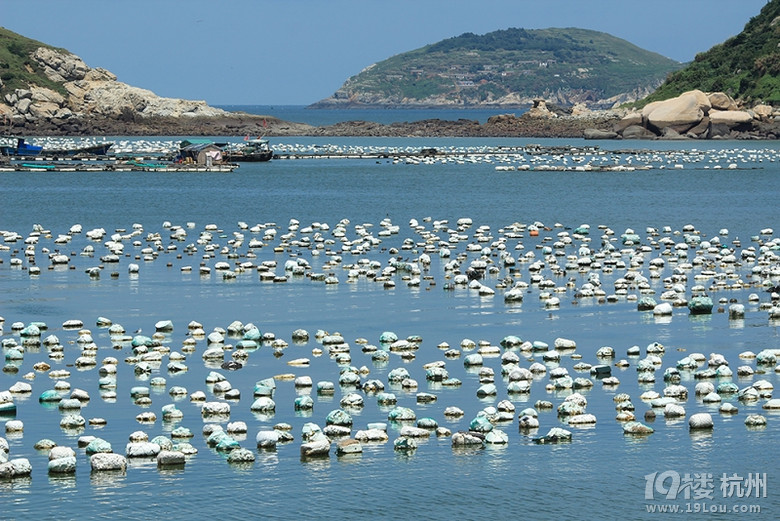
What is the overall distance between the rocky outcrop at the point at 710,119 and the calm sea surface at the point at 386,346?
8909 centimetres

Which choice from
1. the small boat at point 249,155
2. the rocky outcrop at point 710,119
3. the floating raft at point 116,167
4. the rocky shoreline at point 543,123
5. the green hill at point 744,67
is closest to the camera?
the floating raft at point 116,167

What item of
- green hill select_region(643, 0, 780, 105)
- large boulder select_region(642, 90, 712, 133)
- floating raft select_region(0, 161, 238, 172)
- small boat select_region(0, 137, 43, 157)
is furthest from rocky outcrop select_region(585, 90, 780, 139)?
small boat select_region(0, 137, 43, 157)

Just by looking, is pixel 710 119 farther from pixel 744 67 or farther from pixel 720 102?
pixel 744 67

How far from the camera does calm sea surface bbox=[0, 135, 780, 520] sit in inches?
757

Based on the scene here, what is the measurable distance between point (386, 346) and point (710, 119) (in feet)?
454

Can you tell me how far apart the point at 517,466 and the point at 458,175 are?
8483 cm

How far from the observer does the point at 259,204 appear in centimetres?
7400

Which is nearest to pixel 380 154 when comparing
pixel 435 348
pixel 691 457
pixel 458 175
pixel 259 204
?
pixel 458 175

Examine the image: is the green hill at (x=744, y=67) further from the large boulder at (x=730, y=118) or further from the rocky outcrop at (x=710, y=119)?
the large boulder at (x=730, y=118)

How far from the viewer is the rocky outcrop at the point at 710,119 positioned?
527 feet

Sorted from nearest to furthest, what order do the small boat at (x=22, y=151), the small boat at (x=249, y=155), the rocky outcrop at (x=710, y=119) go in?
the small boat at (x=249, y=155) < the small boat at (x=22, y=151) < the rocky outcrop at (x=710, y=119)

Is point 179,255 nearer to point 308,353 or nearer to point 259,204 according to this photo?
point 308,353

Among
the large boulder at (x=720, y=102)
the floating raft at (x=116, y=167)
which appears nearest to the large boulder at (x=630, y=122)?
the large boulder at (x=720, y=102)

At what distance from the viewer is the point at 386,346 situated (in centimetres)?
2988
